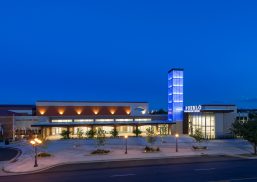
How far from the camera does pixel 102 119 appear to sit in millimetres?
82500

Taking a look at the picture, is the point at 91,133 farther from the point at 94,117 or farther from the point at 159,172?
the point at 159,172

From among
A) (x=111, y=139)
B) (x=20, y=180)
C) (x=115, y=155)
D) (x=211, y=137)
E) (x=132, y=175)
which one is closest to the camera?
(x=20, y=180)

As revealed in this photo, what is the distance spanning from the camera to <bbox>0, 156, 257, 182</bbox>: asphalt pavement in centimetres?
2978

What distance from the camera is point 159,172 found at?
3288cm

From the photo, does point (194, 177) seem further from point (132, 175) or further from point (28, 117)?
point (28, 117)

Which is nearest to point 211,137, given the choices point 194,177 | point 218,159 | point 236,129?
point 236,129

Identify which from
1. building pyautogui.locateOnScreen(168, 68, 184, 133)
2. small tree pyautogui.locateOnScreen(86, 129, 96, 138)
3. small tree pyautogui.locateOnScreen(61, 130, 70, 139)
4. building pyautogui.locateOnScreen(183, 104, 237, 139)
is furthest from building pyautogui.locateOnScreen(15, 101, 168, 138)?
building pyautogui.locateOnScreen(183, 104, 237, 139)

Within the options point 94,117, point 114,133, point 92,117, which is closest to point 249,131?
point 114,133

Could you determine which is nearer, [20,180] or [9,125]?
[20,180]

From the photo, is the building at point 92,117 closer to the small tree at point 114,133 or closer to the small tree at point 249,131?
the small tree at point 114,133

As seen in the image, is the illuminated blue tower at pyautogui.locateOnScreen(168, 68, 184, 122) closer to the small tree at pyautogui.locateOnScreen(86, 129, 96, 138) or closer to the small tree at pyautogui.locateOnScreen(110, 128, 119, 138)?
the small tree at pyautogui.locateOnScreen(110, 128, 119, 138)

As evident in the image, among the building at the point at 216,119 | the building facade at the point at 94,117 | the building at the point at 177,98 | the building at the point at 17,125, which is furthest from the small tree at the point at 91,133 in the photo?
the building at the point at 216,119

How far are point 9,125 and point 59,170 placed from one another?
44668 millimetres

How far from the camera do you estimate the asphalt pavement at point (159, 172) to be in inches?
1172
